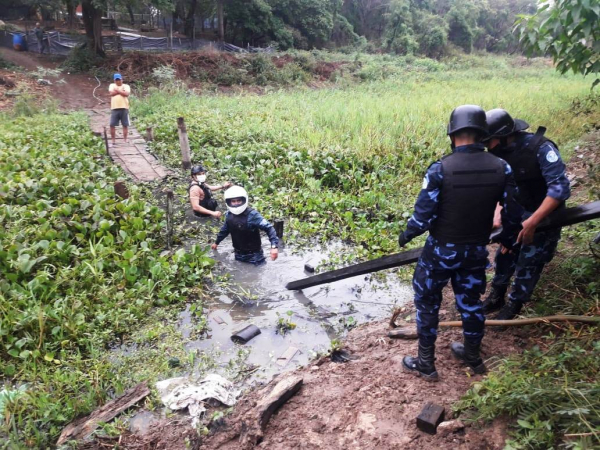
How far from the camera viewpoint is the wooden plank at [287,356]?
4.06 m

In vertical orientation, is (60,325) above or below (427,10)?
below

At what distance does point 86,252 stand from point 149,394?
256 centimetres

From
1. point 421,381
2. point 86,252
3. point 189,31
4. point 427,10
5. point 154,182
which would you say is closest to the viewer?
point 421,381

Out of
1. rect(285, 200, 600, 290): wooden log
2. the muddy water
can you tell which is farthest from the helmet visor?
rect(285, 200, 600, 290): wooden log

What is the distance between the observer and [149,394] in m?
3.51

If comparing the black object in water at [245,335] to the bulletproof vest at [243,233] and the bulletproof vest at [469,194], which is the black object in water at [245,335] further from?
the bulletproof vest at [469,194]

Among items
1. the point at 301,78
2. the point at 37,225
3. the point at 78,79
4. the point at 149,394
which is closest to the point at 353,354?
the point at 149,394

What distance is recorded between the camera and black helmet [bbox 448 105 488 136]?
9.16 ft

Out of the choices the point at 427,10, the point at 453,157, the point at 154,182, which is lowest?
the point at 154,182

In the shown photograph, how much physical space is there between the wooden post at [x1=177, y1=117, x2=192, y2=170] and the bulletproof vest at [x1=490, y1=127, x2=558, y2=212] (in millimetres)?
7167

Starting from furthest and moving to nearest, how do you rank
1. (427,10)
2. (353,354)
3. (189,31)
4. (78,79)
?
(427,10) → (189,31) → (78,79) → (353,354)

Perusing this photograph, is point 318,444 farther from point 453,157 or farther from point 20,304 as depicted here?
point 20,304

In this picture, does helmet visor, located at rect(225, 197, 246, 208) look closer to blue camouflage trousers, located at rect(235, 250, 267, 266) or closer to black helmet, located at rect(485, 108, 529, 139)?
blue camouflage trousers, located at rect(235, 250, 267, 266)

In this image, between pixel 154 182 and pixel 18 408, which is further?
pixel 154 182
